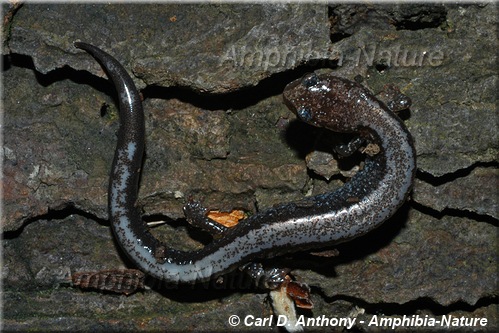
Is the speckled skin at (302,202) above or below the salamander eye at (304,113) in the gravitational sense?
below

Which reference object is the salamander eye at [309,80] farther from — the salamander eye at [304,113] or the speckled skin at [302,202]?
the salamander eye at [304,113]

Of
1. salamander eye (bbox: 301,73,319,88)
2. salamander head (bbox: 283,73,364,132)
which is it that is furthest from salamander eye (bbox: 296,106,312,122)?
salamander eye (bbox: 301,73,319,88)

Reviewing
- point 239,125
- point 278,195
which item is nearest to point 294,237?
point 278,195

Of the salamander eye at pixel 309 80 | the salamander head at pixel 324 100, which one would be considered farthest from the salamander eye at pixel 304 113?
the salamander eye at pixel 309 80

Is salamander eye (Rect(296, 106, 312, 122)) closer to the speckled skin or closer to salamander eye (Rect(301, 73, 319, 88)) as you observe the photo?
the speckled skin

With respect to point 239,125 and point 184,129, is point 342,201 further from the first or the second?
point 184,129

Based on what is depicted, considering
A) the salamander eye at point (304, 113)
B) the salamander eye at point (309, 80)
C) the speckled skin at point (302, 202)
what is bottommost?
the speckled skin at point (302, 202)

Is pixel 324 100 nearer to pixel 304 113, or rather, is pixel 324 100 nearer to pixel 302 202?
pixel 304 113

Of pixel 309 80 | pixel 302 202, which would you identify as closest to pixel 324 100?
pixel 309 80

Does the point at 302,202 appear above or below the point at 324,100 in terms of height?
below
